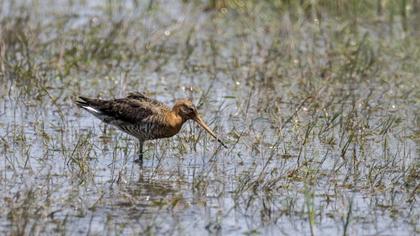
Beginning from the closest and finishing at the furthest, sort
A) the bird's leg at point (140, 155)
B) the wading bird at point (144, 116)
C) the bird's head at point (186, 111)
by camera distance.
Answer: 1. the bird's leg at point (140, 155)
2. the wading bird at point (144, 116)
3. the bird's head at point (186, 111)

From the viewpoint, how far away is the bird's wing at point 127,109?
9.67 meters

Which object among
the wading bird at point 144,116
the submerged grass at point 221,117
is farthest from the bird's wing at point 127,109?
the submerged grass at point 221,117

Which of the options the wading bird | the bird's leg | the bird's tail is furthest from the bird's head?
the bird's tail

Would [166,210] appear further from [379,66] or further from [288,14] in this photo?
[288,14]

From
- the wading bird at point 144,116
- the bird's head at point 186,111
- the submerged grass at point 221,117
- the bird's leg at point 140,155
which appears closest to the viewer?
the submerged grass at point 221,117

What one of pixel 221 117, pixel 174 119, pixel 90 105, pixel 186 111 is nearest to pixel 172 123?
pixel 174 119

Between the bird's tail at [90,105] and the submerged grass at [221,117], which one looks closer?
the submerged grass at [221,117]

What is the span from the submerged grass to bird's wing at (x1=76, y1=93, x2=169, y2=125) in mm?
251

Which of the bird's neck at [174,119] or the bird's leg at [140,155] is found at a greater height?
the bird's neck at [174,119]

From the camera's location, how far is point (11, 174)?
28.4 ft

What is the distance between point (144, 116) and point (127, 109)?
17 centimetres

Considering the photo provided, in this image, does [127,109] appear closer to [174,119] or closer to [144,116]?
[144,116]

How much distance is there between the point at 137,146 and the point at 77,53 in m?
3.17

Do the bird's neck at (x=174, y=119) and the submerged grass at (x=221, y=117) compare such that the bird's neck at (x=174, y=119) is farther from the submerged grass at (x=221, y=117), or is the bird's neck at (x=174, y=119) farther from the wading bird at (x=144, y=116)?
the submerged grass at (x=221, y=117)
